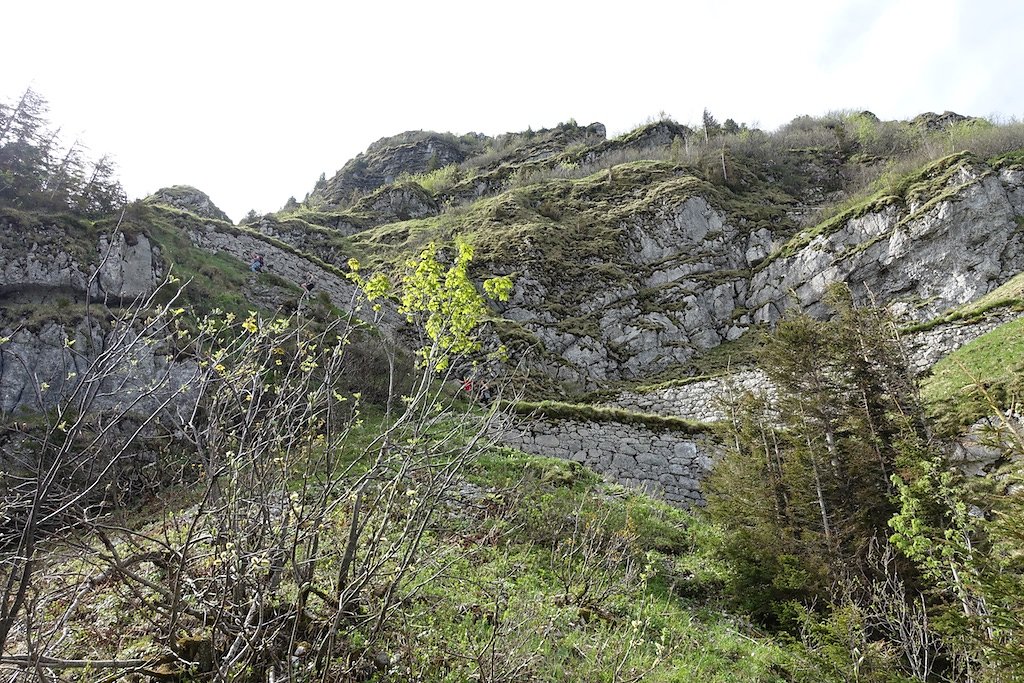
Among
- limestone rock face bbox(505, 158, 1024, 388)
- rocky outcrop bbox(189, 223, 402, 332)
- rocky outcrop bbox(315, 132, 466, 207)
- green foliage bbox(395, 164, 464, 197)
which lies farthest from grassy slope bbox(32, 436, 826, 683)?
rocky outcrop bbox(315, 132, 466, 207)

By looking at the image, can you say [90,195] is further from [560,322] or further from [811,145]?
[811,145]

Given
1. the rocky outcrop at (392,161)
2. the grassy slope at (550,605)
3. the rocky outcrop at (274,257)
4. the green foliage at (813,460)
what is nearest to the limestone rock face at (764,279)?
the rocky outcrop at (274,257)

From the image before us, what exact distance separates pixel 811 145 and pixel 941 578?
148ft

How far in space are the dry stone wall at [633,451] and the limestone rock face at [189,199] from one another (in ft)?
83.7

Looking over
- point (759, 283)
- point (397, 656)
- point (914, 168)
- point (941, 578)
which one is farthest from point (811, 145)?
point (397, 656)

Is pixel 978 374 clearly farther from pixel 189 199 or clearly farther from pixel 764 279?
pixel 189 199

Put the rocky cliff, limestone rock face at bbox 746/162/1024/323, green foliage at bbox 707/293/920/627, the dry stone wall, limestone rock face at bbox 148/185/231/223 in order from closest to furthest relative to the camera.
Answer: green foliage at bbox 707/293/920/627 < the dry stone wall < the rocky cliff < limestone rock face at bbox 746/162/1024/323 < limestone rock face at bbox 148/185/231/223

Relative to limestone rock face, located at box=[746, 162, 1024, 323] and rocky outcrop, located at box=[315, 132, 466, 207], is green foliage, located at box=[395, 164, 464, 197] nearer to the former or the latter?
rocky outcrop, located at box=[315, 132, 466, 207]

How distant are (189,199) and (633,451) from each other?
2993 centimetres

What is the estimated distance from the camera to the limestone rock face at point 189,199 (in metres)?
28.3

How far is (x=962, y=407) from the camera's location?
694 centimetres

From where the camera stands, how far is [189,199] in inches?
1147

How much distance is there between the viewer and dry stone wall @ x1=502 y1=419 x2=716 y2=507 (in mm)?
11758

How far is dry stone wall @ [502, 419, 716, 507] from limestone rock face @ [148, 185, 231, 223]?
25522 mm
